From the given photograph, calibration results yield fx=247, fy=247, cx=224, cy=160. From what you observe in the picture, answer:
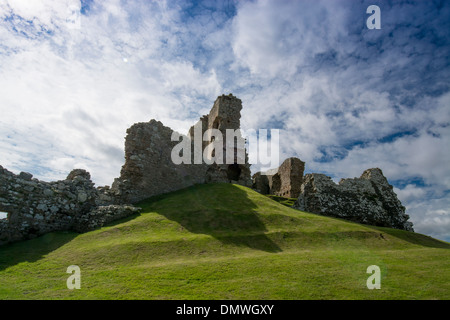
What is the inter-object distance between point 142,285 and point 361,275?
6.51 m

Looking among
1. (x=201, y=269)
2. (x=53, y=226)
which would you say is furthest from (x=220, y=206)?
(x=53, y=226)

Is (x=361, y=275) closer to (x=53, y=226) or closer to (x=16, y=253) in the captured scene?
(x=16, y=253)

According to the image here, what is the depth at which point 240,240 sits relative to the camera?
37.3ft

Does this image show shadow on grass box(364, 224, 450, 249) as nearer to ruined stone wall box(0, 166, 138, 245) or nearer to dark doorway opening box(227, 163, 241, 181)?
ruined stone wall box(0, 166, 138, 245)

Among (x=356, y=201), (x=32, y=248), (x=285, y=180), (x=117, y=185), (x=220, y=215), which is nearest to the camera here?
(x=32, y=248)

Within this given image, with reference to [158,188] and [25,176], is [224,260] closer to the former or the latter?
[25,176]

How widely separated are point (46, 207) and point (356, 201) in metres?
20.5

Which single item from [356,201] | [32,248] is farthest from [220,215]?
[356,201]

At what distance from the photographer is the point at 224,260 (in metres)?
8.88

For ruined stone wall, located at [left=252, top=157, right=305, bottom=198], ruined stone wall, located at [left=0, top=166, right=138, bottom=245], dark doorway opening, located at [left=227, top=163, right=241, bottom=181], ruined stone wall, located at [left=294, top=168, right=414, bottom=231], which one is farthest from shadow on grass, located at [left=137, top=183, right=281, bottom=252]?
ruined stone wall, located at [left=252, top=157, right=305, bottom=198]

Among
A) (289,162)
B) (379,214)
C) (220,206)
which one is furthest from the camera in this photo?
(289,162)

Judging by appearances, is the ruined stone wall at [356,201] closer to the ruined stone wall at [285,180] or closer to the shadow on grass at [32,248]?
the ruined stone wall at [285,180]

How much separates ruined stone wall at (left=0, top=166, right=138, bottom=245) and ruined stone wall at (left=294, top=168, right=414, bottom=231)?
13125 millimetres
